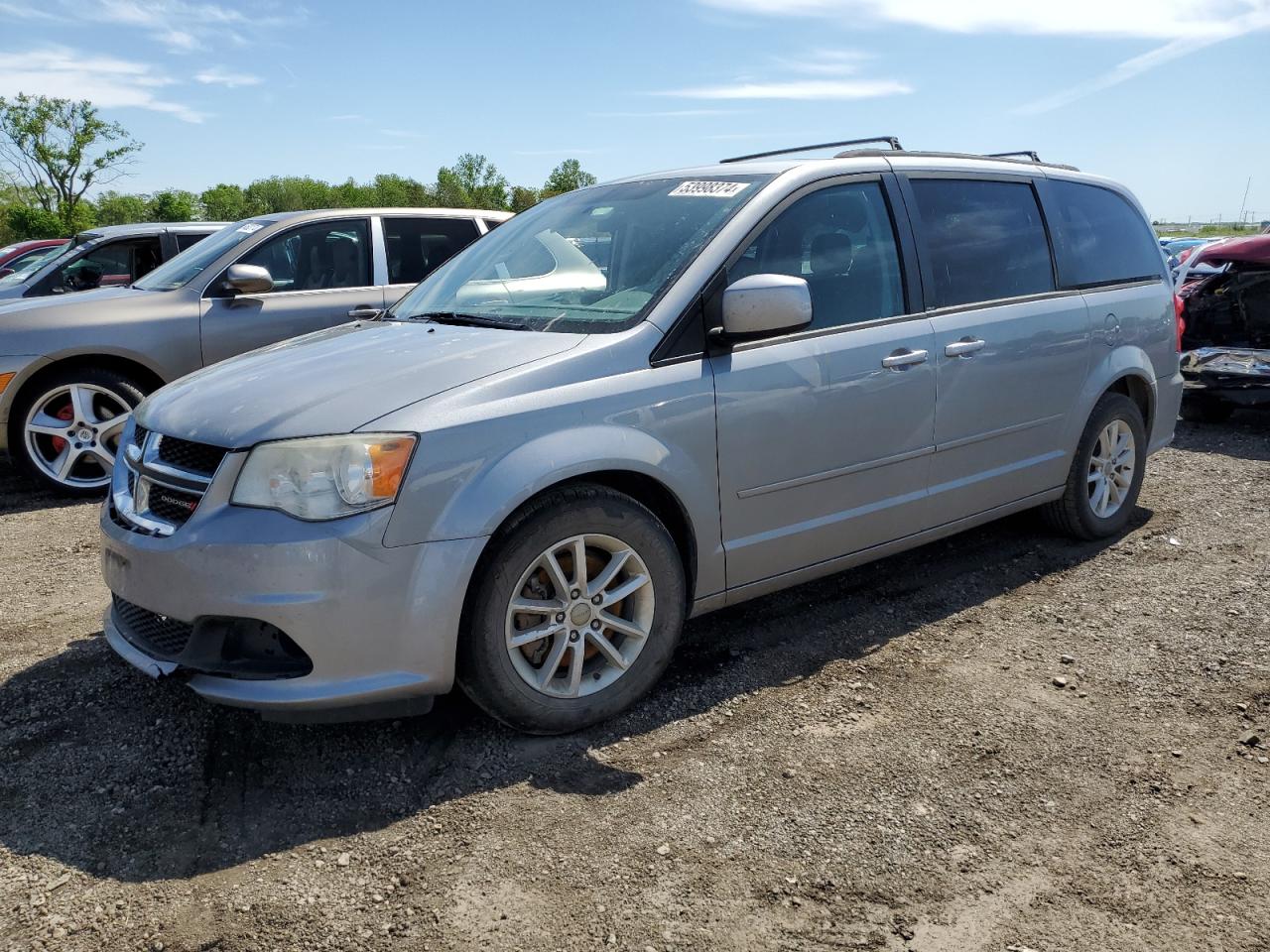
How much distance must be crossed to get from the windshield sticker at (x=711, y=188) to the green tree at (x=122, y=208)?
83.0 meters

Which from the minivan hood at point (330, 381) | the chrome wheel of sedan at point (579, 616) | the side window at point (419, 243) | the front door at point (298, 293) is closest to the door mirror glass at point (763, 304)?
the minivan hood at point (330, 381)

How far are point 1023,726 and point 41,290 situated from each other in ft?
27.4

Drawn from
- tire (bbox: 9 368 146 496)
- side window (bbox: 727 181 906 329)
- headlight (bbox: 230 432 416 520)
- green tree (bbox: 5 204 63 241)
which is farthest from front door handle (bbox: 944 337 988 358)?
green tree (bbox: 5 204 63 241)

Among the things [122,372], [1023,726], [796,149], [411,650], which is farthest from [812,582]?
[122,372]

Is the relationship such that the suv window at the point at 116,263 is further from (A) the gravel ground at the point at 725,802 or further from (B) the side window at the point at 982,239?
(B) the side window at the point at 982,239

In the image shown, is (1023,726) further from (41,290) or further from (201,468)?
(41,290)

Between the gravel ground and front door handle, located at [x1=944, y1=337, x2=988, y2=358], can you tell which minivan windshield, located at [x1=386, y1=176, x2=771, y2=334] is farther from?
the gravel ground

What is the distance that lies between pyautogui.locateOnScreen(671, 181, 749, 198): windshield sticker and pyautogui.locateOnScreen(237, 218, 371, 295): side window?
12.9 ft

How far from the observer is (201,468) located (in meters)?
3.15

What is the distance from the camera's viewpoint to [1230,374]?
27.9ft

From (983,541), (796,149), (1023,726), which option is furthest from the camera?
(983,541)

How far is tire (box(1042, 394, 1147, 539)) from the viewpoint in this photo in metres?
5.16

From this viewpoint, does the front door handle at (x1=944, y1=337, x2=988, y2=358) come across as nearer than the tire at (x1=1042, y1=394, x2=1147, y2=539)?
Yes

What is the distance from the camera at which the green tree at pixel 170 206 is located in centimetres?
7138
